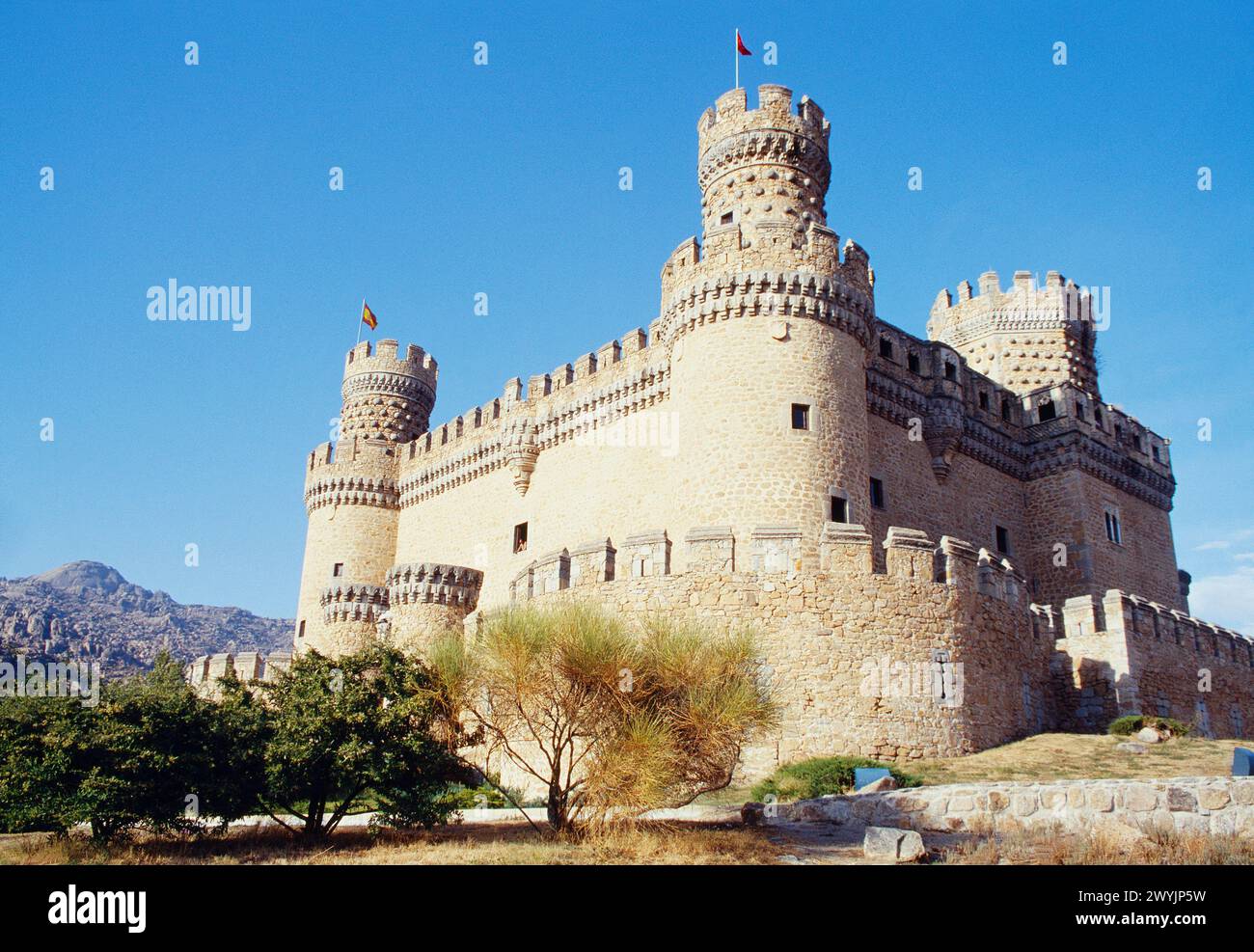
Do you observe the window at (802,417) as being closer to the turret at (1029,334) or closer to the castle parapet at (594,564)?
the castle parapet at (594,564)

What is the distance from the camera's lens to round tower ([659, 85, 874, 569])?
19.5 m

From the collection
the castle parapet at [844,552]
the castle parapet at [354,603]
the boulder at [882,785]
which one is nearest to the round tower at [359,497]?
the castle parapet at [354,603]

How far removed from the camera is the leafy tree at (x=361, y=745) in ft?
41.8

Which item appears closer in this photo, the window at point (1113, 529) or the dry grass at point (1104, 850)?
the dry grass at point (1104, 850)

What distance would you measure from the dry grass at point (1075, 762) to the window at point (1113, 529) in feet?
34.8

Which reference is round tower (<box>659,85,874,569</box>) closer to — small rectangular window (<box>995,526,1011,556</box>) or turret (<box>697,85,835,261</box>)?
turret (<box>697,85,835,261</box>)

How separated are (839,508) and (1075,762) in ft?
20.1

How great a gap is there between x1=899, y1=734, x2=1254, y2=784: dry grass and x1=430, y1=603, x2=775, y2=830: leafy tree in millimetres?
4127

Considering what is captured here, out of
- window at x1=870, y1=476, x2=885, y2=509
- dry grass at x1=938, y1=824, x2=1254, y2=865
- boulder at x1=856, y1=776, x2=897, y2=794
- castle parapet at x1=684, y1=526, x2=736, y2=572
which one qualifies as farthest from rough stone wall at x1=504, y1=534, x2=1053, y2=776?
window at x1=870, y1=476, x2=885, y2=509

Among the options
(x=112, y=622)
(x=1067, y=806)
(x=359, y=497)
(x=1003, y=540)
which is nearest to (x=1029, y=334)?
(x=1003, y=540)

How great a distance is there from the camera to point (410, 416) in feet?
118

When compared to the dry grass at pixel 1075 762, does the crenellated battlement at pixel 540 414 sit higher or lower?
higher

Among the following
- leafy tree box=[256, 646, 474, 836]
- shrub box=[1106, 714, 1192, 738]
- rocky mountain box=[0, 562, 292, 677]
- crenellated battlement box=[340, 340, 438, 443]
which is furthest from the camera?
rocky mountain box=[0, 562, 292, 677]
